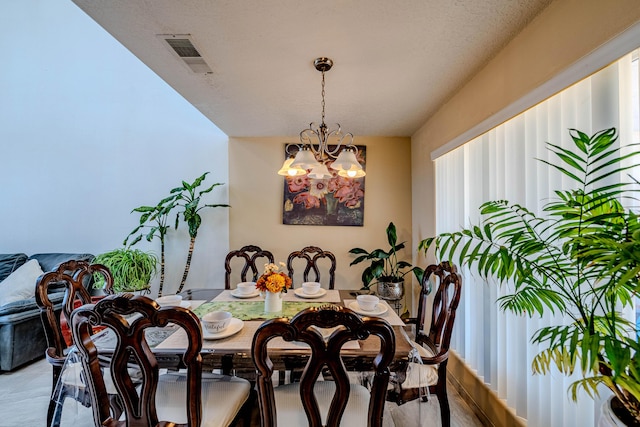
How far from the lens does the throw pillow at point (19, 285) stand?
9.90ft

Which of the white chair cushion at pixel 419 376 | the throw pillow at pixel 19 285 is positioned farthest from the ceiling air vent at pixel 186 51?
the throw pillow at pixel 19 285

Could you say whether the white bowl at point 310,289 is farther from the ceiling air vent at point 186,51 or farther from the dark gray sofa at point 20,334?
the dark gray sofa at point 20,334

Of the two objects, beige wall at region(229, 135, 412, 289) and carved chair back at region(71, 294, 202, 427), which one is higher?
beige wall at region(229, 135, 412, 289)

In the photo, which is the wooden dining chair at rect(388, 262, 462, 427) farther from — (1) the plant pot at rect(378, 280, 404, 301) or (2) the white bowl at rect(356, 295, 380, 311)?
(1) the plant pot at rect(378, 280, 404, 301)

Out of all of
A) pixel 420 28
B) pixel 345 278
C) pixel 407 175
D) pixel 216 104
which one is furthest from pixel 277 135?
pixel 420 28

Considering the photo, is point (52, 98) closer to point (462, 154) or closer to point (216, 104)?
point (216, 104)

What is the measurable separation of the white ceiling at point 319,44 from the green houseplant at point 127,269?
205cm

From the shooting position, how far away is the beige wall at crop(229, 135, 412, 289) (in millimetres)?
3707

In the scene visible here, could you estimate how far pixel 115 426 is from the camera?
1.16 meters

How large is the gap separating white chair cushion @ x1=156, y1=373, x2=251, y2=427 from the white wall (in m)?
2.37

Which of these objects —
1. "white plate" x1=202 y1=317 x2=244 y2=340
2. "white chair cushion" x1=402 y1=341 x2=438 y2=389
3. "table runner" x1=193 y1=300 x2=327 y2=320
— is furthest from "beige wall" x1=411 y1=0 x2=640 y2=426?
"white plate" x1=202 y1=317 x2=244 y2=340

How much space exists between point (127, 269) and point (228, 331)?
241cm

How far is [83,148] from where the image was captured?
152 inches

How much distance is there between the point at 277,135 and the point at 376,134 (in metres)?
1.32
